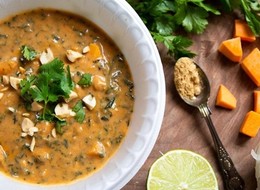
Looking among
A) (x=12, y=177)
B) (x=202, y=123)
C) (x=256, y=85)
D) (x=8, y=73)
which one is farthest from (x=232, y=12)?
(x=12, y=177)

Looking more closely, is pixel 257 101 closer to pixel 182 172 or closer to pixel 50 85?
pixel 182 172

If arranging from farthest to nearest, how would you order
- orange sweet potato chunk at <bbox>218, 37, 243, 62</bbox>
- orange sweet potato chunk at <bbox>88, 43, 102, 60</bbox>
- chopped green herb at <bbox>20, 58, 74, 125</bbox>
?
orange sweet potato chunk at <bbox>218, 37, 243, 62</bbox> < orange sweet potato chunk at <bbox>88, 43, 102, 60</bbox> < chopped green herb at <bbox>20, 58, 74, 125</bbox>

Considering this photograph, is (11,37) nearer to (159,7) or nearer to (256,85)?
(159,7)

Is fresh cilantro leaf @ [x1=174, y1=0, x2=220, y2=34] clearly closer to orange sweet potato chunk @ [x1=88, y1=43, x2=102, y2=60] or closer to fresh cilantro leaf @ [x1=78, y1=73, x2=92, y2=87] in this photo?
orange sweet potato chunk @ [x1=88, y1=43, x2=102, y2=60]

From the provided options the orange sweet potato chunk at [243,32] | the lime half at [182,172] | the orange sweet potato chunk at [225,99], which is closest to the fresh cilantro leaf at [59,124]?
the lime half at [182,172]

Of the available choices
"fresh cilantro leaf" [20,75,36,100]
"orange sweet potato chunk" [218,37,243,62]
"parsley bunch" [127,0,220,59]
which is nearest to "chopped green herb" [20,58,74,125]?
"fresh cilantro leaf" [20,75,36,100]

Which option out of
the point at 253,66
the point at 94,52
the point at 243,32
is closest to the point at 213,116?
the point at 253,66
